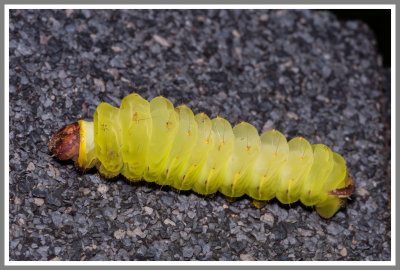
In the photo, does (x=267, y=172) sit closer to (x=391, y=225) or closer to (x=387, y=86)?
(x=391, y=225)

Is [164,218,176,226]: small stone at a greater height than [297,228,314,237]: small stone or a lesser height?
greater

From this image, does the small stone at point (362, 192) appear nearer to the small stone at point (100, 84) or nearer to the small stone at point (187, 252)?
the small stone at point (187, 252)

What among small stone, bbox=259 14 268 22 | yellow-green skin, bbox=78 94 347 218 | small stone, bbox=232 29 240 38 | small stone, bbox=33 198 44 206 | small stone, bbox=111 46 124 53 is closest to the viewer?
yellow-green skin, bbox=78 94 347 218

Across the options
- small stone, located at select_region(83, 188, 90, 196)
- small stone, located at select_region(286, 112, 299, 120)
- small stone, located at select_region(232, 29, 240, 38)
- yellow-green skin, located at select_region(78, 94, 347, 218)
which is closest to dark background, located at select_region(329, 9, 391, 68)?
small stone, located at select_region(232, 29, 240, 38)

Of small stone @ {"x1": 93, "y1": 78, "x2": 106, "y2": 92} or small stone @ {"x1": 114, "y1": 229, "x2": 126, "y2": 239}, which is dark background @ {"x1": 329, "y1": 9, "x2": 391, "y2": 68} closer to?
small stone @ {"x1": 93, "y1": 78, "x2": 106, "y2": 92}

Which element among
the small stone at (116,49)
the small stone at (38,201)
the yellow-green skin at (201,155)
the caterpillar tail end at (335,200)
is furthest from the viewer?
the small stone at (116,49)

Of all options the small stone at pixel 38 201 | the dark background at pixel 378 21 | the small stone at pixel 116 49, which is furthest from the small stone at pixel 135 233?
the dark background at pixel 378 21

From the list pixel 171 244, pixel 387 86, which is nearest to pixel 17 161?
pixel 171 244
